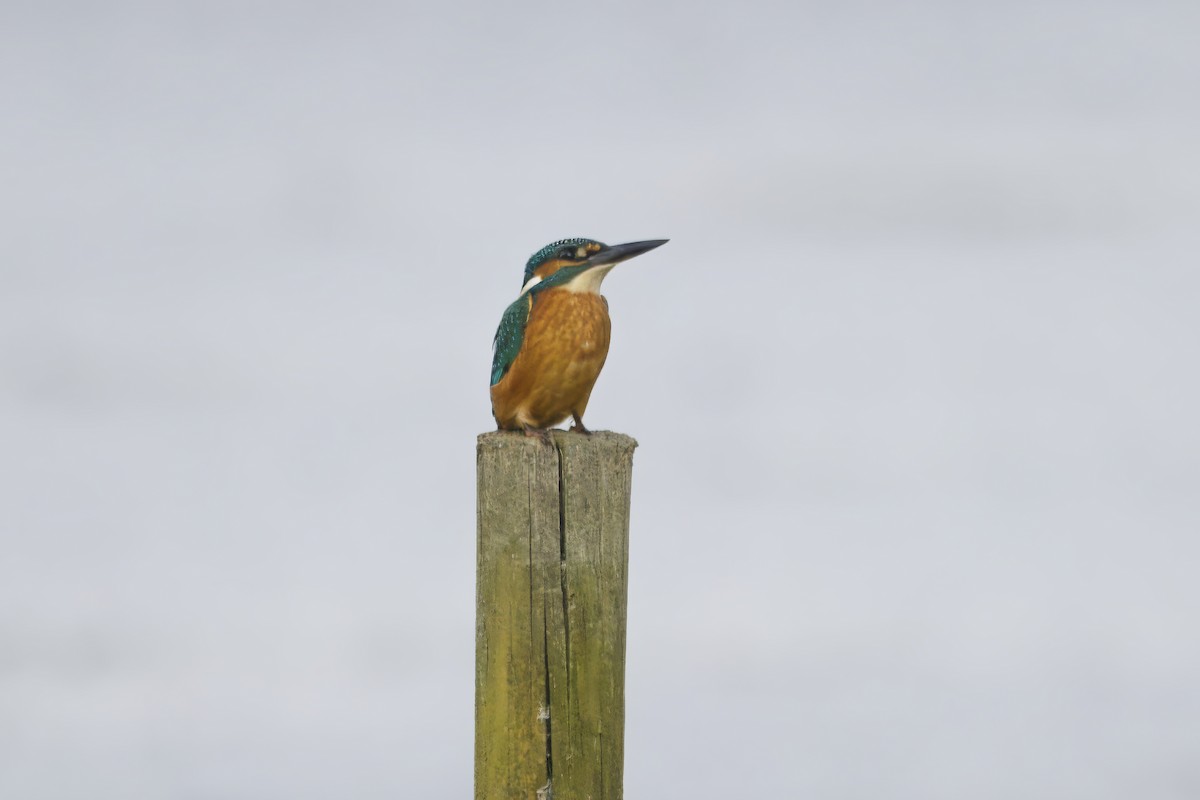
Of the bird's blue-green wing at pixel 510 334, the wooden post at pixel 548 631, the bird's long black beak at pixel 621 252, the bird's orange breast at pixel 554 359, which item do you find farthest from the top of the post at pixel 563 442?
the bird's long black beak at pixel 621 252

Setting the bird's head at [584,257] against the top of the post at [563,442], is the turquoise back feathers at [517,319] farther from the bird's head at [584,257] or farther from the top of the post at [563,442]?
the top of the post at [563,442]

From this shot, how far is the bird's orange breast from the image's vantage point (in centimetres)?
676

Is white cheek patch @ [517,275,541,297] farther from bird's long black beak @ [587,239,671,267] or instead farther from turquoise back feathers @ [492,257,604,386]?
bird's long black beak @ [587,239,671,267]

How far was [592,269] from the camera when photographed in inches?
270

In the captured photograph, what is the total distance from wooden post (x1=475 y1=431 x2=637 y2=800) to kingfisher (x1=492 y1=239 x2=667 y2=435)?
84 centimetres

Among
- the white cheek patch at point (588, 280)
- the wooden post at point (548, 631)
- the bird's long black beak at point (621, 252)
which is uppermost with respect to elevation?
the bird's long black beak at point (621, 252)

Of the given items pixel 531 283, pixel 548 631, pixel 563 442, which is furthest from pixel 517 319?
pixel 548 631

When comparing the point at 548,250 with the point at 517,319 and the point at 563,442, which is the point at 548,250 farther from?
the point at 563,442

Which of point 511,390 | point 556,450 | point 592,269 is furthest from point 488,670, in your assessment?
point 592,269

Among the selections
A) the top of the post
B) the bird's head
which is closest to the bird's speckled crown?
the bird's head

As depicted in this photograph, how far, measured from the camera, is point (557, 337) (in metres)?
6.76

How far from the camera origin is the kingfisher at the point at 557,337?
6.77 m

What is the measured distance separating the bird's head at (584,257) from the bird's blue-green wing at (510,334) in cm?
20

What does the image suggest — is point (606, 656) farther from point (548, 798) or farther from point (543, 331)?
point (543, 331)
